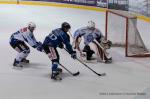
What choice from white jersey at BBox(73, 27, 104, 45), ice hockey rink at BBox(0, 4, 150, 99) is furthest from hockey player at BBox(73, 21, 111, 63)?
ice hockey rink at BBox(0, 4, 150, 99)

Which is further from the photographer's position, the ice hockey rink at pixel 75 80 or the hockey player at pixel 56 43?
the hockey player at pixel 56 43

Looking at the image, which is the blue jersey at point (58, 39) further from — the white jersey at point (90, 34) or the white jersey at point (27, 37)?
the white jersey at point (90, 34)

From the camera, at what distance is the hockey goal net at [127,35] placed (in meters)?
6.71

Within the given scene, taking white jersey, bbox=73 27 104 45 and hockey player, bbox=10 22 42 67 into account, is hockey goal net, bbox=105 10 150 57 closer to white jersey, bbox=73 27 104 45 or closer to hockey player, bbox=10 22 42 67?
white jersey, bbox=73 27 104 45

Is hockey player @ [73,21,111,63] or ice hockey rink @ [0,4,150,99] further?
hockey player @ [73,21,111,63]

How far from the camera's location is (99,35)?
631 centimetres

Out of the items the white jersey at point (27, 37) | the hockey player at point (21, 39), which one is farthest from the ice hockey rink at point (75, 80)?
the white jersey at point (27, 37)

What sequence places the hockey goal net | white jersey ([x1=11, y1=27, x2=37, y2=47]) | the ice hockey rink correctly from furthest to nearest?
the hockey goal net < white jersey ([x1=11, y1=27, x2=37, y2=47]) < the ice hockey rink

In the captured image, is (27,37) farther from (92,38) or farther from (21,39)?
(92,38)

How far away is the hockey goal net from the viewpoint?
22.0 ft

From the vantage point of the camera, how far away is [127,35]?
6680mm

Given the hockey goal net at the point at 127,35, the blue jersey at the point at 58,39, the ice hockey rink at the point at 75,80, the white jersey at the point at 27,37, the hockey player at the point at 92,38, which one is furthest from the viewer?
the hockey goal net at the point at 127,35

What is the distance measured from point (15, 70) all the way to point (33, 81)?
0.60 m

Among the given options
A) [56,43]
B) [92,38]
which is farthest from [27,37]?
[92,38]
